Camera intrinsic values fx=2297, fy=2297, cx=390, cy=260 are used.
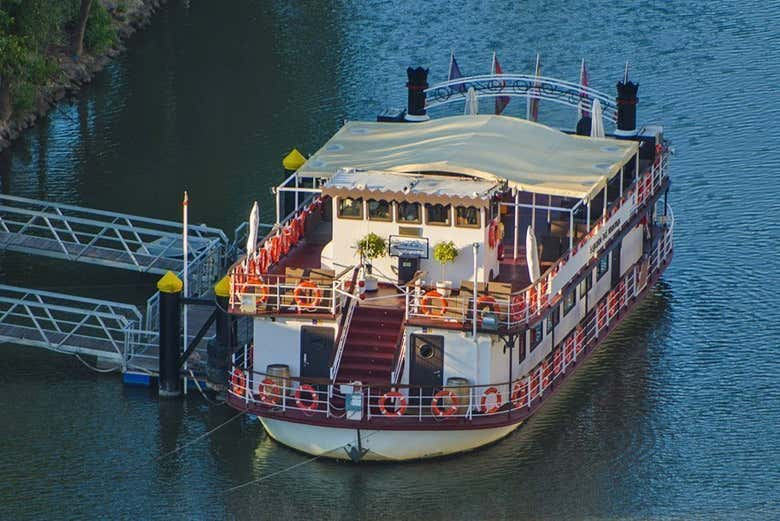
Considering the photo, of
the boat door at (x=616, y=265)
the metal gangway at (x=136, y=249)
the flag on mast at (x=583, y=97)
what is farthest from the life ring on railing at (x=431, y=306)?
the flag on mast at (x=583, y=97)

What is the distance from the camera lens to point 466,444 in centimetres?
7738

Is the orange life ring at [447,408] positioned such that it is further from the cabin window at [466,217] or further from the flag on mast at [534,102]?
the flag on mast at [534,102]

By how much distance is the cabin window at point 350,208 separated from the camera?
78812 mm

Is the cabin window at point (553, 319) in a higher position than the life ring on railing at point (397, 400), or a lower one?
higher

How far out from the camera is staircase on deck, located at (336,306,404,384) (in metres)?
76.0

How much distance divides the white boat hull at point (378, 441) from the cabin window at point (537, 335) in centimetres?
375

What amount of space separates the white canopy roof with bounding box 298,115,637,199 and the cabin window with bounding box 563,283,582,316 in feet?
14.1

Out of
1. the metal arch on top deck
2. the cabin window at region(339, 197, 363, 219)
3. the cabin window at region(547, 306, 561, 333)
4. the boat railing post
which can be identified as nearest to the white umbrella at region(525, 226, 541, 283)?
the cabin window at region(547, 306, 561, 333)

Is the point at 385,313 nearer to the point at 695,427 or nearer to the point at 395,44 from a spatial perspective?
the point at 695,427

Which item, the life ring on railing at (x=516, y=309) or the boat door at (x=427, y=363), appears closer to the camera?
the life ring on railing at (x=516, y=309)

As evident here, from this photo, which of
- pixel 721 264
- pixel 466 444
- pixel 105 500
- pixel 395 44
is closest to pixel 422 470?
pixel 466 444

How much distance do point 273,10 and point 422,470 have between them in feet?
219

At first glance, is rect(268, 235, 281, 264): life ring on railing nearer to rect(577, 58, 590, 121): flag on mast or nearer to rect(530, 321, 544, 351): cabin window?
rect(530, 321, 544, 351): cabin window

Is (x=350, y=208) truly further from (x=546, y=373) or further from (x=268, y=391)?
(x=546, y=373)
